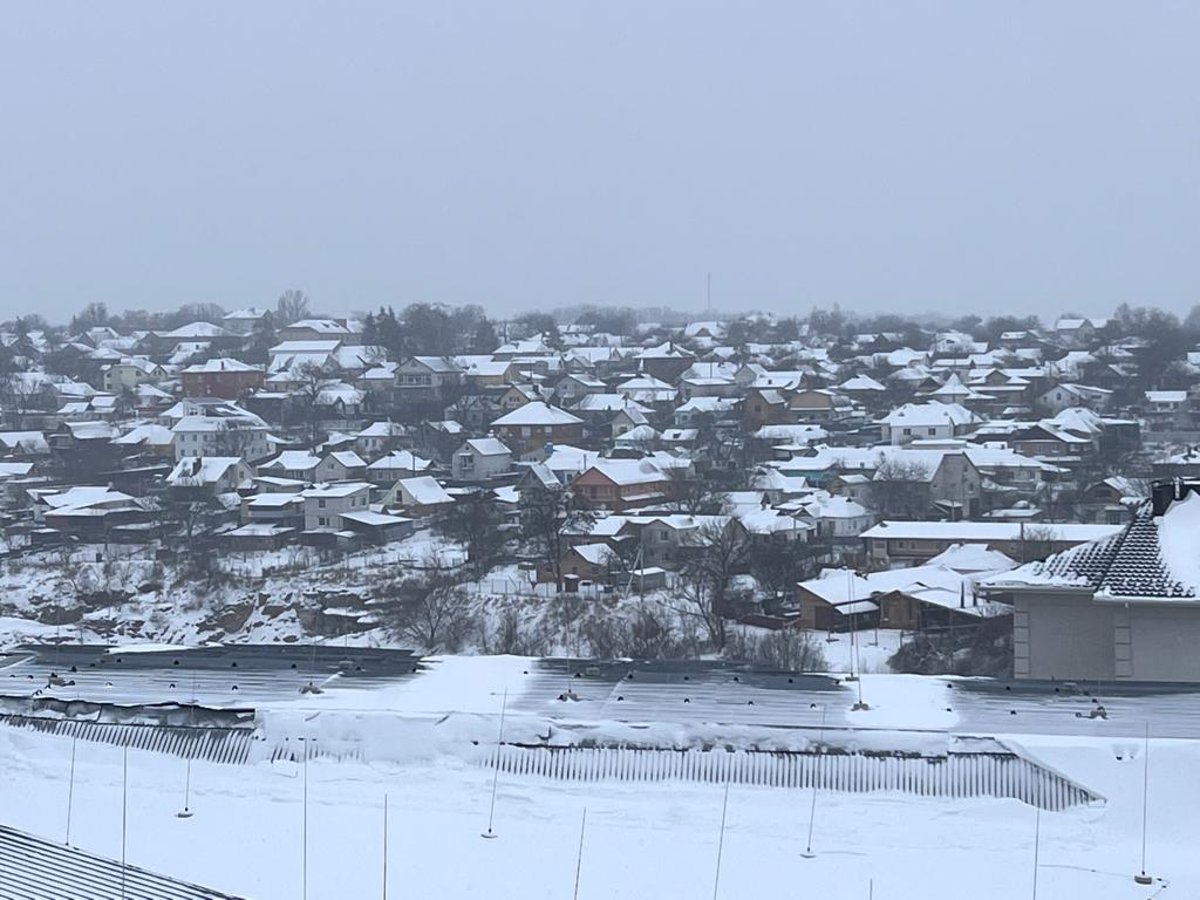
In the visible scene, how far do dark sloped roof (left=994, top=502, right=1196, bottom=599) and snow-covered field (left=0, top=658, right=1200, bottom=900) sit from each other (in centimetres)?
132

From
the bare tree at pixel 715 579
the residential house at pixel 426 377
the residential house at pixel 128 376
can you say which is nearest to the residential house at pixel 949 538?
the bare tree at pixel 715 579

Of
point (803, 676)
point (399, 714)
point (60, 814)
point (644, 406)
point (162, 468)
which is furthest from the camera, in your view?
point (644, 406)

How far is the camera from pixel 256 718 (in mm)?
6219

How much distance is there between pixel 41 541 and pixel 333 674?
20.4m

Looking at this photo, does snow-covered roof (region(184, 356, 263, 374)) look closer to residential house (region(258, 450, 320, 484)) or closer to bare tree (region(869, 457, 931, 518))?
residential house (region(258, 450, 320, 484))

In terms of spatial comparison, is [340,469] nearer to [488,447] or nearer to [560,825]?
[488,447]

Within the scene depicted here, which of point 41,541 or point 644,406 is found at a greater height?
point 644,406

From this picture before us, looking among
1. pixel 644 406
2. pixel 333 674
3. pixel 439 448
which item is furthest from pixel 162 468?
pixel 333 674

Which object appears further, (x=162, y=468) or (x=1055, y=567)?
(x=162, y=468)

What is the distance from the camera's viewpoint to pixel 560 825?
17.2 feet

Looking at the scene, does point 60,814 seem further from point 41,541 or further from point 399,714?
point 41,541

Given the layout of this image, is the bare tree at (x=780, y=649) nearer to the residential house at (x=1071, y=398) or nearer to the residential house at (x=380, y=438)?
the residential house at (x=380, y=438)

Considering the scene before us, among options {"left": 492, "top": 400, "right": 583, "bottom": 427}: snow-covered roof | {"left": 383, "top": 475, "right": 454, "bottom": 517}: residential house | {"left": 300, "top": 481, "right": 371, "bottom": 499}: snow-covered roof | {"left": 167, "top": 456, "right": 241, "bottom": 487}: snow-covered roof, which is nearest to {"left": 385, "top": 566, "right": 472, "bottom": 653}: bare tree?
{"left": 300, "top": 481, "right": 371, "bottom": 499}: snow-covered roof

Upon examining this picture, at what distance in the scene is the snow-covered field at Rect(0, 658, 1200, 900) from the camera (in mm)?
4738
